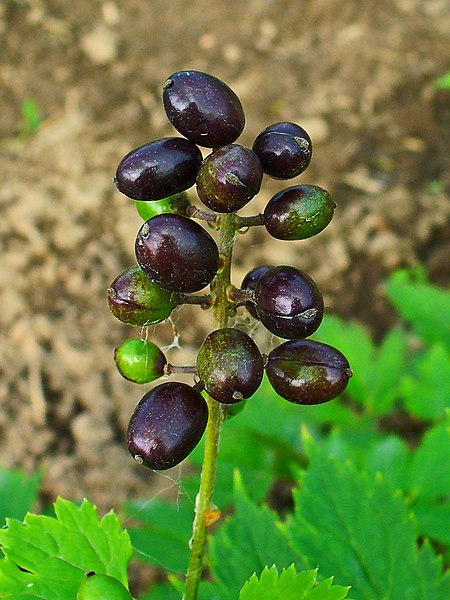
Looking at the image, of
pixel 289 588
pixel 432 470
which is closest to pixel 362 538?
pixel 289 588

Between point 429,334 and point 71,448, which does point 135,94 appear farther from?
point 429,334

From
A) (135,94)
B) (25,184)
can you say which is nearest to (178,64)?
(135,94)

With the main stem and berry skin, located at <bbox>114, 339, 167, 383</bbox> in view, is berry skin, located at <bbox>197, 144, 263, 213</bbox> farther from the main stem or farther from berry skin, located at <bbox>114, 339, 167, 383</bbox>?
berry skin, located at <bbox>114, 339, 167, 383</bbox>

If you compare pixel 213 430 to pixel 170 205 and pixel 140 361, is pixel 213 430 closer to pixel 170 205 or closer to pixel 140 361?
pixel 140 361

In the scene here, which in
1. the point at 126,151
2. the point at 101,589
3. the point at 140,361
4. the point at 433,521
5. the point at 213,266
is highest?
the point at 213,266

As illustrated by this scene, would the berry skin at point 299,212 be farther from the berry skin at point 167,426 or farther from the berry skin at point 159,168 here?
the berry skin at point 167,426
